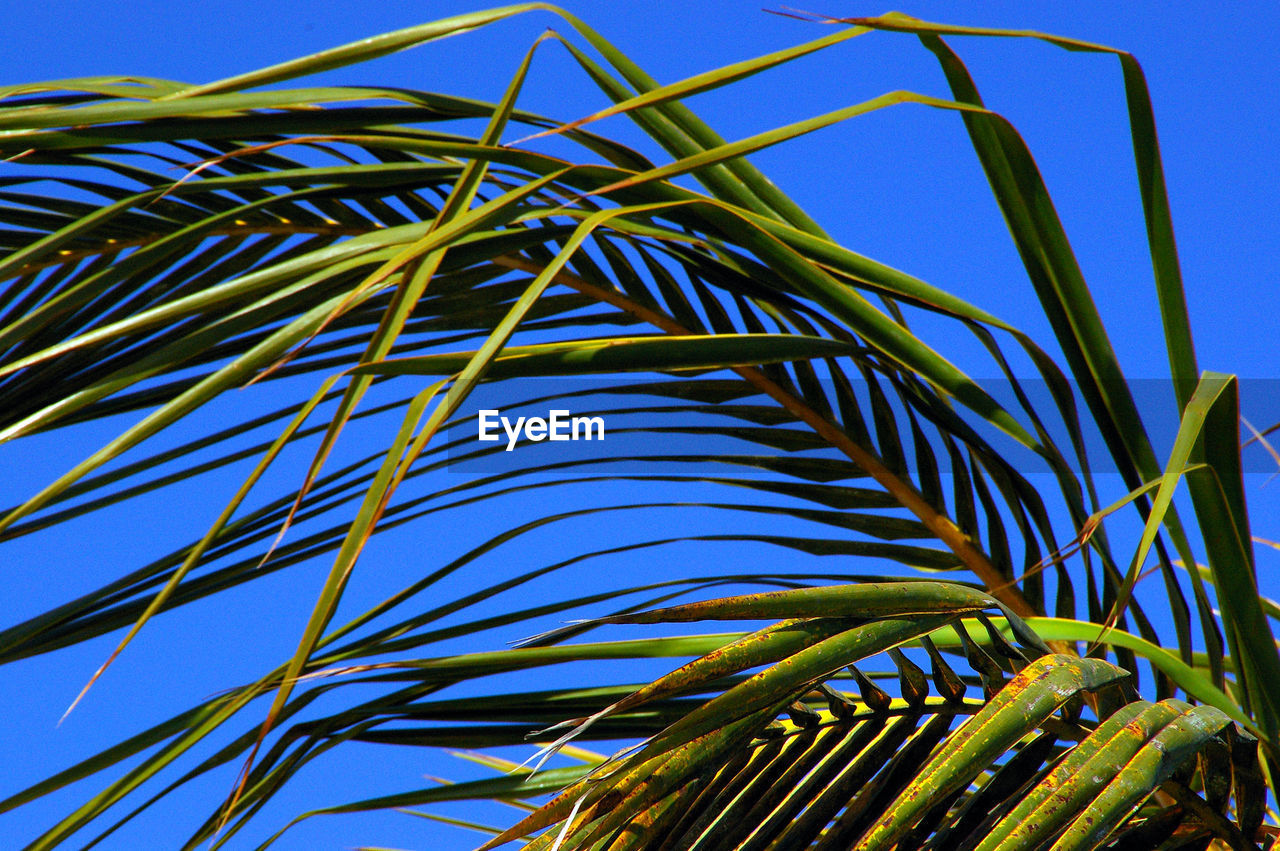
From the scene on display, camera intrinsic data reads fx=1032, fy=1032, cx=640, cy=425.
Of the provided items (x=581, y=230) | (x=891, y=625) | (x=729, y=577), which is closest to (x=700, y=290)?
(x=729, y=577)

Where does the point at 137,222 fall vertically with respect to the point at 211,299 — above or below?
above

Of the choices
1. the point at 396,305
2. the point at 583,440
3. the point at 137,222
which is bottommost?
the point at 396,305

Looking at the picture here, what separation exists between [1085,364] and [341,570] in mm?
475

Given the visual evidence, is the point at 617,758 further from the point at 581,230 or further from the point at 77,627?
the point at 77,627

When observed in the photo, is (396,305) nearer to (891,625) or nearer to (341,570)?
(341,570)

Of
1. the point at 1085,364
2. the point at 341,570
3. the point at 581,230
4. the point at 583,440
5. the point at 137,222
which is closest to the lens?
the point at 341,570

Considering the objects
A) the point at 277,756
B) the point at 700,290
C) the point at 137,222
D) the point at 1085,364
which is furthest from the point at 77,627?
the point at 1085,364

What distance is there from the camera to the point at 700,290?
904 millimetres

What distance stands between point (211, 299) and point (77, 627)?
37 cm

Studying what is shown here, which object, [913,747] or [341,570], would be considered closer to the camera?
[341,570]

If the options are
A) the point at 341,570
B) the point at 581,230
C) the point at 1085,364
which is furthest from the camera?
the point at 1085,364

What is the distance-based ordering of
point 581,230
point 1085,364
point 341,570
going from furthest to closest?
point 1085,364, point 581,230, point 341,570

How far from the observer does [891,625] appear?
0.42m

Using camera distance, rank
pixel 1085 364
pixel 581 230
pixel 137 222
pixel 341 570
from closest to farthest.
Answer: pixel 341 570 → pixel 581 230 → pixel 1085 364 → pixel 137 222
